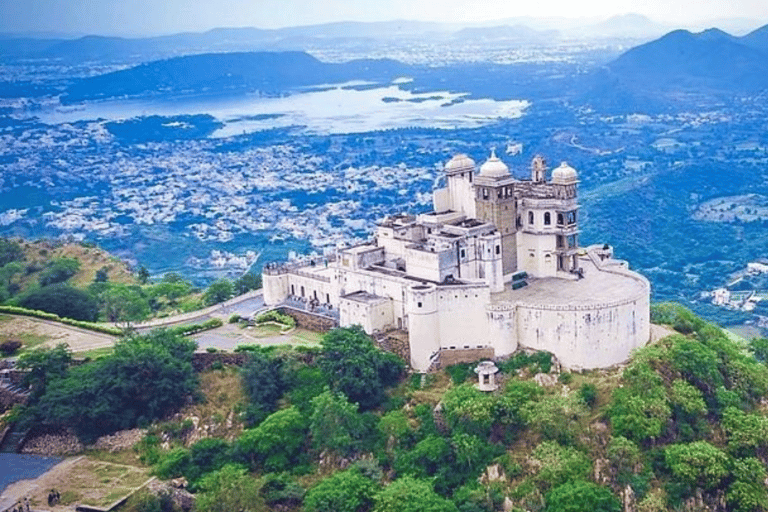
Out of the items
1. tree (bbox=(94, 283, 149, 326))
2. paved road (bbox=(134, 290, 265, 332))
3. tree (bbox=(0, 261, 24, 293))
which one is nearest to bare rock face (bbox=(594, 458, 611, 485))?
paved road (bbox=(134, 290, 265, 332))

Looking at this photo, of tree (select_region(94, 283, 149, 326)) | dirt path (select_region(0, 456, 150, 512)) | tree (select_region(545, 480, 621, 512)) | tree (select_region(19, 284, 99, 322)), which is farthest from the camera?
tree (select_region(19, 284, 99, 322))

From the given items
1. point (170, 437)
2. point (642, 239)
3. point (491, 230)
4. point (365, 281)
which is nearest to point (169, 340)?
point (170, 437)

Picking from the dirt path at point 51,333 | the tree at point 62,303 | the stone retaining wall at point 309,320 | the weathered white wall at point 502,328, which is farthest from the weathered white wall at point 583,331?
the tree at point 62,303

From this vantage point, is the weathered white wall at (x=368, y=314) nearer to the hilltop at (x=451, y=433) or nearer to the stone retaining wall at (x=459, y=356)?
the hilltop at (x=451, y=433)

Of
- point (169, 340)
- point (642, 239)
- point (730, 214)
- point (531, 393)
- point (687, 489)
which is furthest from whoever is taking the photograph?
point (730, 214)

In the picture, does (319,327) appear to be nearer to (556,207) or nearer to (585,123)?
(556,207)

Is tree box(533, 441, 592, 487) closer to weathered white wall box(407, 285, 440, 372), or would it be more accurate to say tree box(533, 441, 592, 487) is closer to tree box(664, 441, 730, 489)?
tree box(664, 441, 730, 489)
